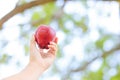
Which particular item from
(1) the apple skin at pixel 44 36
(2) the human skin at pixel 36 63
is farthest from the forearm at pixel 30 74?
(1) the apple skin at pixel 44 36

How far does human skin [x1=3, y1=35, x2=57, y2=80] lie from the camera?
1.47 metres

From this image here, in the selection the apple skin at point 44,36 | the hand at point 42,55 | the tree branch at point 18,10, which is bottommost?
the hand at point 42,55

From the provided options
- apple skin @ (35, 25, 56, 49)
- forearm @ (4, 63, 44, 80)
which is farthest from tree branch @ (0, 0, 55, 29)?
forearm @ (4, 63, 44, 80)

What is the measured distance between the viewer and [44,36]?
62.9 inches

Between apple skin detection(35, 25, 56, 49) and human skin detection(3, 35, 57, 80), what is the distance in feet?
0.06

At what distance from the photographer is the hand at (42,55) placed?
153 centimetres

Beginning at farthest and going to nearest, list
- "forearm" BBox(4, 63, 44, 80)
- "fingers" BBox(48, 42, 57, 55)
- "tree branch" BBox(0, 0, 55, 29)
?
1. "tree branch" BBox(0, 0, 55, 29)
2. "fingers" BBox(48, 42, 57, 55)
3. "forearm" BBox(4, 63, 44, 80)

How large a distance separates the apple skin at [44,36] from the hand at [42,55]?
0.05 ft

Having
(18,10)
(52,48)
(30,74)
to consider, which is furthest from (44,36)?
(18,10)

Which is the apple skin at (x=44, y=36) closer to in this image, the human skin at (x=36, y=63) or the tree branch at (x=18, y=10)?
the human skin at (x=36, y=63)

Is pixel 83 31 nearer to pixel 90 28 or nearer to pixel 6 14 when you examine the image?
pixel 90 28

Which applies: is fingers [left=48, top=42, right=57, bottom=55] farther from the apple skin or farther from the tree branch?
the tree branch

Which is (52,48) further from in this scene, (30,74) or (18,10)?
(18,10)

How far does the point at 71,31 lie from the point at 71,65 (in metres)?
0.61
